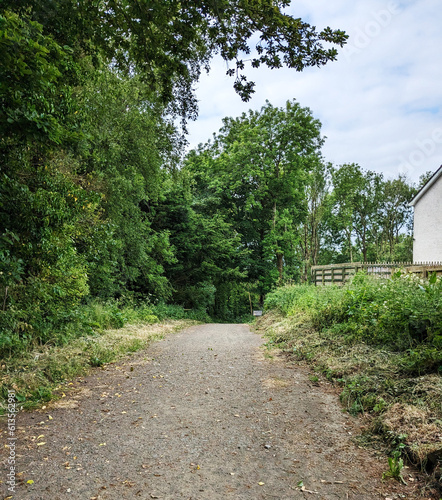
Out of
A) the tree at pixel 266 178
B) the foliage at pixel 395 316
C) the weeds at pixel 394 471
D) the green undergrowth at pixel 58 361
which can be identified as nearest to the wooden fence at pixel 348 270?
the foliage at pixel 395 316

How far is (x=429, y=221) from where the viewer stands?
2147 cm

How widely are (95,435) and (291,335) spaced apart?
19.3ft

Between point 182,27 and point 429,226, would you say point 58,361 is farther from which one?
point 429,226

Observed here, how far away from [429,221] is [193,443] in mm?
22704

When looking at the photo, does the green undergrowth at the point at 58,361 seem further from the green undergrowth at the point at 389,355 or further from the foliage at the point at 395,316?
the foliage at the point at 395,316

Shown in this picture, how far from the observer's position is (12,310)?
17.4ft

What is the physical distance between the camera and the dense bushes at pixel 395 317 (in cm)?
457

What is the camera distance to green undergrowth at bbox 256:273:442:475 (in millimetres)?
3387

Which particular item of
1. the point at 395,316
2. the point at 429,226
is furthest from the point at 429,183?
the point at 395,316

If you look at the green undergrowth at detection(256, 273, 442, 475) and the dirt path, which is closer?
the dirt path

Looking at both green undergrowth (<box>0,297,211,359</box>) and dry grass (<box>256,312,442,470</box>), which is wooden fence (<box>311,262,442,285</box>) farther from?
green undergrowth (<box>0,297,211,359</box>)

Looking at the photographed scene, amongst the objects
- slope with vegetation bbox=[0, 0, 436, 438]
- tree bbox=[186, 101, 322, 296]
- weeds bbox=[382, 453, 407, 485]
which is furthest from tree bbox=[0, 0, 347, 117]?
→ tree bbox=[186, 101, 322, 296]

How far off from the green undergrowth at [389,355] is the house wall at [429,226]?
51.8 ft

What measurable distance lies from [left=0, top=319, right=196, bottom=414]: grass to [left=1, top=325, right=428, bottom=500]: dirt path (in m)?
0.29
